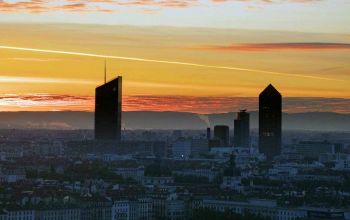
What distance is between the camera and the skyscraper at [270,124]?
192 m

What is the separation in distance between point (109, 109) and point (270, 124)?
24800 millimetres

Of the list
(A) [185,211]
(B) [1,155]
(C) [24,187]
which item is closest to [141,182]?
(C) [24,187]

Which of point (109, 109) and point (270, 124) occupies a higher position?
point (109, 109)

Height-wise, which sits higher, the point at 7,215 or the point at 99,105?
the point at 99,105

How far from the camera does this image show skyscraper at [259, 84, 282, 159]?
192500mm

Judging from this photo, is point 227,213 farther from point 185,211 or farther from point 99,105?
point 99,105

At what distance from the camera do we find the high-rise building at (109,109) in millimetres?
188250

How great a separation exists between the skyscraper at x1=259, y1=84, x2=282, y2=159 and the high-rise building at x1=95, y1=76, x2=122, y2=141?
21770mm

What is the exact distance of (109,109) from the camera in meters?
188

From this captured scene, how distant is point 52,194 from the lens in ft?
293

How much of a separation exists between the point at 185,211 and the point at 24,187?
17316 mm

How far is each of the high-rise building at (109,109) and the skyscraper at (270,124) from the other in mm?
21770

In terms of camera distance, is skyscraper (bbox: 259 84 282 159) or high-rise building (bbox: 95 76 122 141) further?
skyscraper (bbox: 259 84 282 159)

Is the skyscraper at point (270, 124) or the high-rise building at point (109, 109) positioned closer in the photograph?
the high-rise building at point (109, 109)
